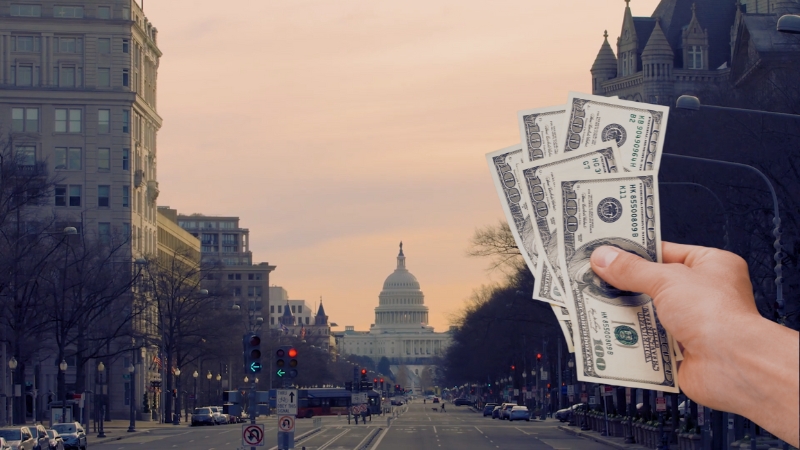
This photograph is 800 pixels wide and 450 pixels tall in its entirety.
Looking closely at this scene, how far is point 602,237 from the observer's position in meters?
3.69

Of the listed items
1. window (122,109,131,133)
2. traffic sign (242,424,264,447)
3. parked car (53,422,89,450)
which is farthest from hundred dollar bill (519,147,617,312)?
window (122,109,131,133)

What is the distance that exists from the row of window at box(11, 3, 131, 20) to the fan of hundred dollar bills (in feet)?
365

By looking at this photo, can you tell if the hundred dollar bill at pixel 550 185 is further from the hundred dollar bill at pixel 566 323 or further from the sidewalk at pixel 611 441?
the sidewalk at pixel 611 441

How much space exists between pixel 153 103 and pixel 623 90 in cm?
4838

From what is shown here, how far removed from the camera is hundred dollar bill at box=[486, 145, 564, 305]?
4.07 m

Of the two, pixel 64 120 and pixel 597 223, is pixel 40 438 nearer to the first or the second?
pixel 597 223

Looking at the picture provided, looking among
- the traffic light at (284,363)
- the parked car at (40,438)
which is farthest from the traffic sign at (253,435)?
the parked car at (40,438)

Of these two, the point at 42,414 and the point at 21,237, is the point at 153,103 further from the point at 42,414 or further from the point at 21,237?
the point at 21,237

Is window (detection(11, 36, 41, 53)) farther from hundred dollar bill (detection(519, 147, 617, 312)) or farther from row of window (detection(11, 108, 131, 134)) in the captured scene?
hundred dollar bill (detection(519, 147, 617, 312))

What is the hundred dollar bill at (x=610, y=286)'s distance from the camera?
3529 mm

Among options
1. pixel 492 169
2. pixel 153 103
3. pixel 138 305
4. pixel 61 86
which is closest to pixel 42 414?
pixel 138 305

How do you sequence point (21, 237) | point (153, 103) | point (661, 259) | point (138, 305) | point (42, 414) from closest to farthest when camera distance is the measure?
point (661, 259) < point (21, 237) < point (138, 305) < point (42, 414) < point (153, 103)

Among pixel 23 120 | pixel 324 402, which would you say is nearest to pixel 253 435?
pixel 23 120

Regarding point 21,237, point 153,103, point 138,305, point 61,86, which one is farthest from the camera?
point 153,103
